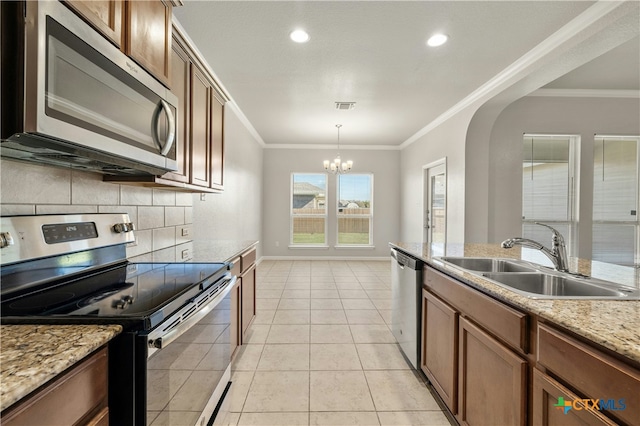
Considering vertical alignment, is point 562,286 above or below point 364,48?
below

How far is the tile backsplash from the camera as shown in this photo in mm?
1135

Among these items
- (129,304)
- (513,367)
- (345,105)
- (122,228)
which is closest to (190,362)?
(129,304)

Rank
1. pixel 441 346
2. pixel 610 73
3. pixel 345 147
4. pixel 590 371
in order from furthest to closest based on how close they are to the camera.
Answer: pixel 345 147 < pixel 610 73 < pixel 441 346 < pixel 590 371

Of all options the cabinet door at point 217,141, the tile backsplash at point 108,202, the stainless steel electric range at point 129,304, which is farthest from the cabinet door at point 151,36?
the cabinet door at point 217,141

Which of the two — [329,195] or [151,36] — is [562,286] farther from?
[329,195]

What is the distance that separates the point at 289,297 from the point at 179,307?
3.02 m

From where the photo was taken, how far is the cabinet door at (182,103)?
5.91ft

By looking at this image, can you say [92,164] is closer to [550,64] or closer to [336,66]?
[336,66]

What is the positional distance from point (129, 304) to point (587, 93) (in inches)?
212

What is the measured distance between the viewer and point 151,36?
1.39 metres

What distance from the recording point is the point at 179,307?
105 cm

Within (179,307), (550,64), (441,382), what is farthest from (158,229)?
(550,64)

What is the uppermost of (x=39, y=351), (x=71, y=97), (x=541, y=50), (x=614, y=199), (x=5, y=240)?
(x=541, y=50)

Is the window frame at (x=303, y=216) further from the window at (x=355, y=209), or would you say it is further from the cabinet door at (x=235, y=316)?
the cabinet door at (x=235, y=316)
